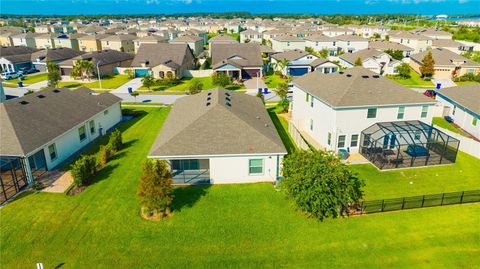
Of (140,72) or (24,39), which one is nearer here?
(140,72)

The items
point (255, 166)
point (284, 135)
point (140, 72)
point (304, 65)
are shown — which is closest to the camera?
point (255, 166)

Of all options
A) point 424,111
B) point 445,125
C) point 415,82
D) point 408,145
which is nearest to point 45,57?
point 408,145

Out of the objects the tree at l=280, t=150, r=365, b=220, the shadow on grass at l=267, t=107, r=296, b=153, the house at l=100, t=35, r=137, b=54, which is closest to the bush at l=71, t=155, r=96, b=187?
the tree at l=280, t=150, r=365, b=220

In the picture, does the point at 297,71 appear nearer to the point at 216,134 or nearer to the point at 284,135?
the point at 284,135

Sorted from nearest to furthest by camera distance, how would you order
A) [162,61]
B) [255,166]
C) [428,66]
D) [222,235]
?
1. [222,235]
2. [255,166]
3. [428,66]
4. [162,61]

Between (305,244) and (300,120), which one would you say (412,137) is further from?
(305,244)

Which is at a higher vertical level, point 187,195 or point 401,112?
point 401,112

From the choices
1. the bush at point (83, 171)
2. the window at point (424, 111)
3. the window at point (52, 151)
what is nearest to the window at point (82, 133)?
the window at point (52, 151)
